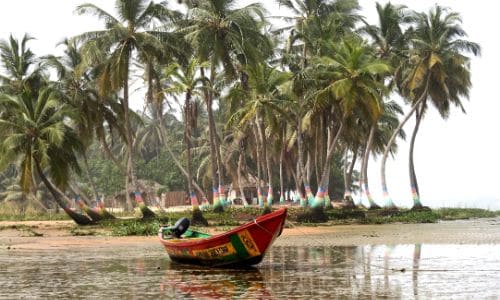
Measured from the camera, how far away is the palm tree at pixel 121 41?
35.6m

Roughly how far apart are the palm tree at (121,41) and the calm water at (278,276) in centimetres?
1577

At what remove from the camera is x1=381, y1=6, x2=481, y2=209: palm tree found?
42594 mm

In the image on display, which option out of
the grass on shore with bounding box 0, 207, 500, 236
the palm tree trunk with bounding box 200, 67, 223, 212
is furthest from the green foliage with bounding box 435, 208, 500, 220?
the palm tree trunk with bounding box 200, 67, 223, 212

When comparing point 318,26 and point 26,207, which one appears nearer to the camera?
point 318,26

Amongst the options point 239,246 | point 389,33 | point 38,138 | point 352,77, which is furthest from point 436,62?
point 239,246

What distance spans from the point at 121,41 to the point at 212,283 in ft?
78.6

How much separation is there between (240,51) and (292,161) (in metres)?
19.2

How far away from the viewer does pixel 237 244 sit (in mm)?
16078

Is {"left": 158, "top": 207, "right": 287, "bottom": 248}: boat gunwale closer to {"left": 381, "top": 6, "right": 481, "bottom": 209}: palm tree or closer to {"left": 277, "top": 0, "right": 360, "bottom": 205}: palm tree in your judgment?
{"left": 277, "top": 0, "right": 360, "bottom": 205}: palm tree

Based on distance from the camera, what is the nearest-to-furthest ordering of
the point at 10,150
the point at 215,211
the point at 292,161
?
the point at 10,150 → the point at 215,211 → the point at 292,161

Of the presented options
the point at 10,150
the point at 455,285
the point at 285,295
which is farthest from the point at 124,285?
the point at 10,150

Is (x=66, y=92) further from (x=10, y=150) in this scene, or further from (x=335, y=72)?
(x=335, y=72)

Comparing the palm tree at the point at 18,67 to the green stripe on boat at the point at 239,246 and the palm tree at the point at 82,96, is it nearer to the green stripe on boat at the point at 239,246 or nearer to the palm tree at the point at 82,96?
the palm tree at the point at 82,96

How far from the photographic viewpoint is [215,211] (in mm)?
39531
